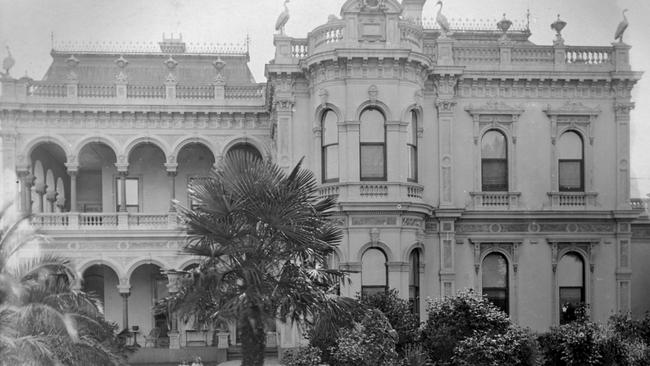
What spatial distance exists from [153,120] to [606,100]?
16233 millimetres

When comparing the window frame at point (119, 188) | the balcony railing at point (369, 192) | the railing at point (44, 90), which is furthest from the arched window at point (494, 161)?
the railing at point (44, 90)

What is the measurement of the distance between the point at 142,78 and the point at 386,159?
12954mm

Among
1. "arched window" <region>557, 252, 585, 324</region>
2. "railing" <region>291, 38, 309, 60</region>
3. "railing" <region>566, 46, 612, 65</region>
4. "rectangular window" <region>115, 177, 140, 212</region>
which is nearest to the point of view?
"railing" <region>291, 38, 309, 60</region>

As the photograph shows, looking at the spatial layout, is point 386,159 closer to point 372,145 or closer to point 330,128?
point 372,145

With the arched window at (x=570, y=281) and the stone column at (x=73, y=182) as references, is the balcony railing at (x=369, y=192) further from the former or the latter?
the stone column at (x=73, y=182)

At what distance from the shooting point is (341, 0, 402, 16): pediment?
2394cm

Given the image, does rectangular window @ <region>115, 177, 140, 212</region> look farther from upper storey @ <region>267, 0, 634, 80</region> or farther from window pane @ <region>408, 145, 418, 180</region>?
window pane @ <region>408, 145, 418, 180</region>

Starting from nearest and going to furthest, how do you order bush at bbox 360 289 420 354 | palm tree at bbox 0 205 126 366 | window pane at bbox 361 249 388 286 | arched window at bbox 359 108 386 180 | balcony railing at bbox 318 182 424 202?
palm tree at bbox 0 205 126 366 → bush at bbox 360 289 420 354 → balcony railing at bbox 318 182 424 202 → window pane at bbox 361 249 388 286 → arched window at bbox 359 108 386 180

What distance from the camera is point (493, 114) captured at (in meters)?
26.1

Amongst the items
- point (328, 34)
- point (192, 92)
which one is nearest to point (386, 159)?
point (328, 34)

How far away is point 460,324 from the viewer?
→ 62.1 feet

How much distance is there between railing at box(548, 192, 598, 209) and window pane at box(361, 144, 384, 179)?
20.3ft

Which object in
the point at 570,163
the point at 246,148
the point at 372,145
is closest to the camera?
the point at 372,145

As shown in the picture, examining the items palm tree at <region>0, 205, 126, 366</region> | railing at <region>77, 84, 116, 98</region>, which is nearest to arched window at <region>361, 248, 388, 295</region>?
palm tree at <region>0, 205, 126, 366</region>
